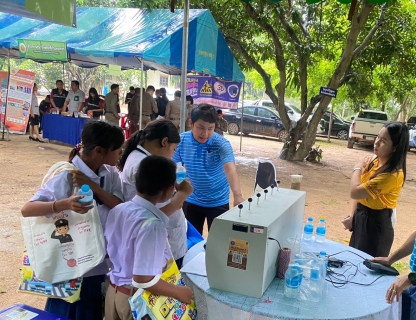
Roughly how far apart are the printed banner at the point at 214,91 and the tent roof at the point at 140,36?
69 cm

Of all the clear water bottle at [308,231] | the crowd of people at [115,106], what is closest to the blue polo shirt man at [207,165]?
the clear water bottle at [308,231]

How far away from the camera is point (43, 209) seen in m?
1.69

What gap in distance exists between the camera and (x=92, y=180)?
6.11 feet

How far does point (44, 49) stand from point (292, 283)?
7547mm

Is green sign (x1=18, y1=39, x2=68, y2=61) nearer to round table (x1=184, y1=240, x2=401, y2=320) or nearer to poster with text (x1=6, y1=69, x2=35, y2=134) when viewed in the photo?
poster with text (x1=6, y1=69, x2=35, y2=134)

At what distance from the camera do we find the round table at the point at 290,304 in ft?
5.31

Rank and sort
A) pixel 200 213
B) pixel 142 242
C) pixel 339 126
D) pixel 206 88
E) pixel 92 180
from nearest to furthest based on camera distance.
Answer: pixel 142 242 < pixel 92 180 < pixel 200 213 < pixel 206 88 < pixel 339 126

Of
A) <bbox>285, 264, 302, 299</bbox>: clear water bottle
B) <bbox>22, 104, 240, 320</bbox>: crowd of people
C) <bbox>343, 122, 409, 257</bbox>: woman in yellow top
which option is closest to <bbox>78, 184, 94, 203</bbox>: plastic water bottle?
<bbox>22, 104, 240, 320</bbox>: crowd of people

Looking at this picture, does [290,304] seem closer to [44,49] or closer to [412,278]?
[412,278]

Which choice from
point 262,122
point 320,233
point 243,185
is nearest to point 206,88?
point 243,185

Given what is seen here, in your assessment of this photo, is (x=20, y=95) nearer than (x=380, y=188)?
No

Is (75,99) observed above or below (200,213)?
above

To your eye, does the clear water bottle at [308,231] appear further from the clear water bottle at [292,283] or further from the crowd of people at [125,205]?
the clear water bottle at [292,283]

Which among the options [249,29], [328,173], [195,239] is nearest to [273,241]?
[195,239]
